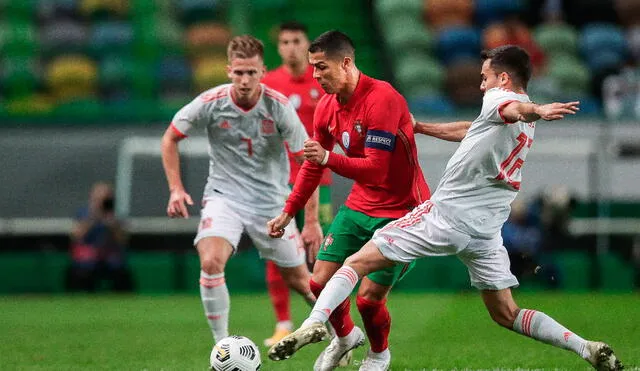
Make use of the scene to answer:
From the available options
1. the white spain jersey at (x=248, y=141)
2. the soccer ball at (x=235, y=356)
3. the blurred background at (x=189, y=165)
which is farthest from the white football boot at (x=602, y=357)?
the blurred background at (x=189, y=165)

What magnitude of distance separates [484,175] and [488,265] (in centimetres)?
54

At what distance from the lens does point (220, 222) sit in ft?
29.0

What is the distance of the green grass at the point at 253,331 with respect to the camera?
8.66 meters

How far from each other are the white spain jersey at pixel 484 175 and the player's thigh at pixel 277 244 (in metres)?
2.08

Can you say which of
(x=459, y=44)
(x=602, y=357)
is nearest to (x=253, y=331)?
(x=602, y=357)

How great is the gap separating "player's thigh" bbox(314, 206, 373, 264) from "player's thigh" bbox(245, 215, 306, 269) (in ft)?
3.98

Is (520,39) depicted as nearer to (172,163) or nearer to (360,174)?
(172,163)

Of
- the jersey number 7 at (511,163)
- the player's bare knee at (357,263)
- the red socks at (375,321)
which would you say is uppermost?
the jersey number 7 at (511,163)

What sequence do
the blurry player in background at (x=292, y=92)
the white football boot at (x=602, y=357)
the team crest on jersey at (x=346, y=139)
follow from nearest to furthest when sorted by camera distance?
the white football boot at (x=602, y=357), the team crest on jersey at (x=346, y=139), the blurry player in background at (x=292, y=92)

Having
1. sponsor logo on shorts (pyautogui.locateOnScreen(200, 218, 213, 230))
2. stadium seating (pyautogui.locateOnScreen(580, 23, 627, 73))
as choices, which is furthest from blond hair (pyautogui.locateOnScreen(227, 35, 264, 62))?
stadium seating (pyautogui.locateOnScreen(580, 23, 627, 73))

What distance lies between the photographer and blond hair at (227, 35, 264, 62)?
337 inches

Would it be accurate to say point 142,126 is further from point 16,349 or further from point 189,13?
point 16,349

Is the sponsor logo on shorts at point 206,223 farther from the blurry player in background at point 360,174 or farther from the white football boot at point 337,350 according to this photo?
the white football boot at point 337,350

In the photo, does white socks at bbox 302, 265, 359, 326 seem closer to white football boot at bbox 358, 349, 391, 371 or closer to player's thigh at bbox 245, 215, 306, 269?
white football boot at bbox 358, 349, 391, 371
